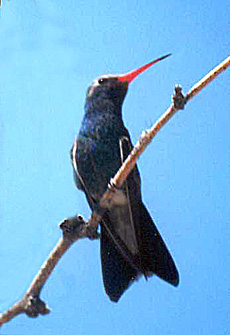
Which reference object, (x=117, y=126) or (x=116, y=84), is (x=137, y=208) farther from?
(x=116, y=84)

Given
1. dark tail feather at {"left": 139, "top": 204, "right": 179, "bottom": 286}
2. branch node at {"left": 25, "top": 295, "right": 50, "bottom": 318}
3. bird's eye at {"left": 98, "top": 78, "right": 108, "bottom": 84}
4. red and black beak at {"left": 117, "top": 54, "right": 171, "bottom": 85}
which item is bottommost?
Answer: branch node at {"left": 25, "top": 295, "right": 50, "bottom": 318}

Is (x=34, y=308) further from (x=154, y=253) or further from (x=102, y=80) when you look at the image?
(x=102, y=80)

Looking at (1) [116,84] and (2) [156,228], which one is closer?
(2) [156,228]

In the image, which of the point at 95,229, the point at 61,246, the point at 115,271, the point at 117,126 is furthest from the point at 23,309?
the point at 117,126

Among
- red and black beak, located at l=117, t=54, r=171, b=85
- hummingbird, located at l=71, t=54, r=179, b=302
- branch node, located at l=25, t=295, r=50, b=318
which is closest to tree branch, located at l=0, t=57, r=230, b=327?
branch node, located at l=25, t=295, r=50, b=318

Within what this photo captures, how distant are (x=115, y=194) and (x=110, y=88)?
0.51 m

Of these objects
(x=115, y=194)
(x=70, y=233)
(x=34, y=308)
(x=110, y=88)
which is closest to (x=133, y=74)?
(x=110, y=88)

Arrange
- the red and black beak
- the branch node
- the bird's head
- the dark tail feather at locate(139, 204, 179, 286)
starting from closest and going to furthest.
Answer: the branch node → the dark tail feather at locate(139, 204, 179, 286) → the red and black beak → the bird's head

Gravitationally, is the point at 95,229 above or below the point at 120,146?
below

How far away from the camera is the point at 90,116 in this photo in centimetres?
212

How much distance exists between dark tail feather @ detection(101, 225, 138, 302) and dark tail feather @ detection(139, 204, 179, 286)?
7 centimetres

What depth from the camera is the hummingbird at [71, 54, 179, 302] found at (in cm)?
189

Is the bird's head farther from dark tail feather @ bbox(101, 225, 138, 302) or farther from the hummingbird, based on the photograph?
dark tail feather @ bbox(101, 225, 138, 302)

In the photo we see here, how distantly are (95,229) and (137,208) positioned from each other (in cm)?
32
